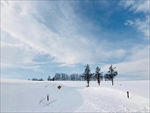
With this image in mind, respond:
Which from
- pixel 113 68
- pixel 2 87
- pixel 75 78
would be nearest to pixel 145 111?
pixel 2 87

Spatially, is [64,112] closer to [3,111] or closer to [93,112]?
[93,112]

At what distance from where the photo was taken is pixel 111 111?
25.9ft

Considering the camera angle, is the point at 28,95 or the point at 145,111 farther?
the point at 28,95

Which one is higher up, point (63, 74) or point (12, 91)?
point (12, 91)

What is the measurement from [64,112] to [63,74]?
105 metres

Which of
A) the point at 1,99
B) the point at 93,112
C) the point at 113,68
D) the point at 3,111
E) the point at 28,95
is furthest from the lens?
the point at 113,68

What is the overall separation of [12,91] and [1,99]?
1.81 m

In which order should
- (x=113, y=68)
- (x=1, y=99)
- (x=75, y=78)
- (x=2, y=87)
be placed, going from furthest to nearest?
(x=75, y=78)
(x=113, y=68)
(x=2, y=87)
(x=1, y=99)

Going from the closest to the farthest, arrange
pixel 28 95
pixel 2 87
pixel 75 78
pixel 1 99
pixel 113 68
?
pixel 1 99, pixel 2 87, pixel 28 95, pixel 113 68, pixel 75 78

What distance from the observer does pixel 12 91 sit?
1118cm

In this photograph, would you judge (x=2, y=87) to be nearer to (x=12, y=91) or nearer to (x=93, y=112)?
(x=12, y=91)

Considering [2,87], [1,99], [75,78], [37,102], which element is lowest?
[75,78]

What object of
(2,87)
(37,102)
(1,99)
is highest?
(2,87)

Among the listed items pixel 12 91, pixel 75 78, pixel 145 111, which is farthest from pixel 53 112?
pixel 75 78
